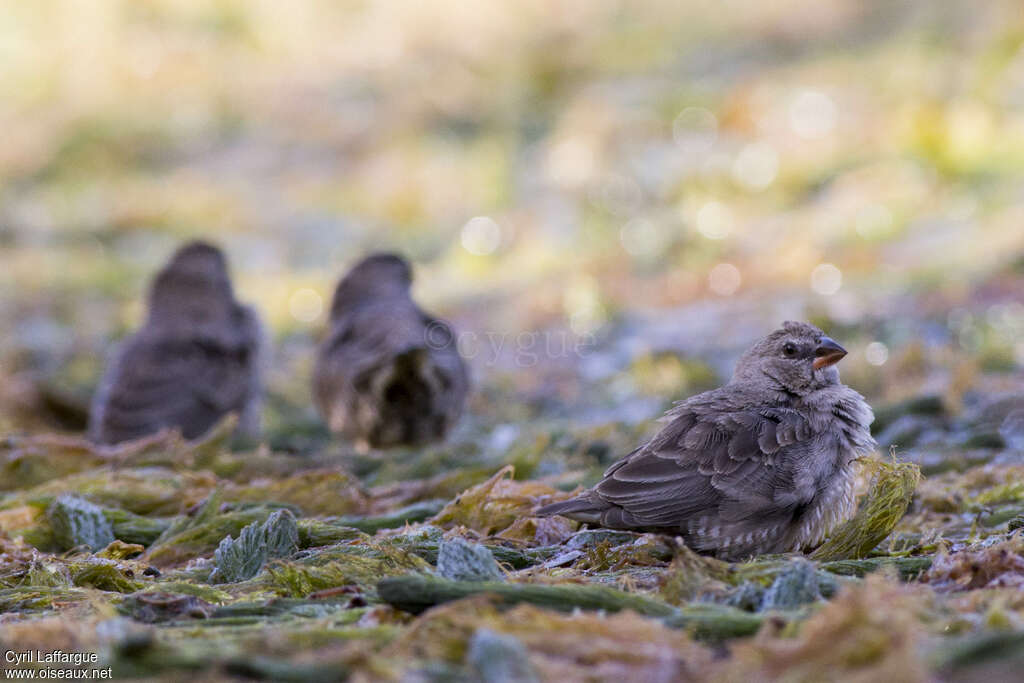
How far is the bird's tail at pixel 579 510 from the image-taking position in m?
4.14

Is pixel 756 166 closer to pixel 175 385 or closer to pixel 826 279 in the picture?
pixel 826 279

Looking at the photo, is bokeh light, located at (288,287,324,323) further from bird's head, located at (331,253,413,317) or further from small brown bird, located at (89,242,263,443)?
small brown bird, located at (89,242,263,443)

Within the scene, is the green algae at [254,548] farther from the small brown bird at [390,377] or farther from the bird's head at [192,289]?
the bird's head at [192,289]

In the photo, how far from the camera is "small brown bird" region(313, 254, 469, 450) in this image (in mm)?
7848

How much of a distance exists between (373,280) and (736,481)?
5338 mm

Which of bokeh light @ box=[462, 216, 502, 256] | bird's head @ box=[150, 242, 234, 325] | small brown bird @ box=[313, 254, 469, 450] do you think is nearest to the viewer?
small brown bird @ box=[313, 254, 469, 450]

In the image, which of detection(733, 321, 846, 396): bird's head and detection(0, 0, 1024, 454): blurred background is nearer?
detection(733, 321, 846, 396): bird's head

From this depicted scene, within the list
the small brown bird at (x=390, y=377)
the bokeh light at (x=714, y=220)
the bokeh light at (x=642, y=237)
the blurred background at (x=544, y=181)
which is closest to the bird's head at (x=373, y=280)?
the small brown bird at (x=390, y=377)

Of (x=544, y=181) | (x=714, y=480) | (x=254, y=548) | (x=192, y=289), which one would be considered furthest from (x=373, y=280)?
(x=544, y=181)

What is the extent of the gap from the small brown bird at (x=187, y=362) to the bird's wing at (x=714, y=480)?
427 centimetres

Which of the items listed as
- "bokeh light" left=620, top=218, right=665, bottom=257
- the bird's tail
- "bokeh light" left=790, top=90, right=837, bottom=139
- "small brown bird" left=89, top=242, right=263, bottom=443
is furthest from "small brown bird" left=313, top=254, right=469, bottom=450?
"bokeh light" left=790, top=90, right=837, bottom=139

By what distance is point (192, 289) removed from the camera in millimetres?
8812

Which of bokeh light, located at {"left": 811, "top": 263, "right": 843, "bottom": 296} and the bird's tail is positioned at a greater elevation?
bokeh light, located at {"left": 811, "top": 263, "right": 843, "bottom": 296}

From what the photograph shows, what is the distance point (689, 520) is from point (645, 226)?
11.3 metres
